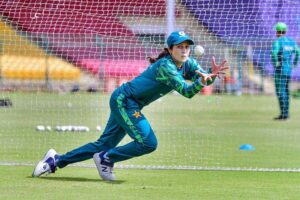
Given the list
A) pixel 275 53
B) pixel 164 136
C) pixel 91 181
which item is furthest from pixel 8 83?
pixel 91 181

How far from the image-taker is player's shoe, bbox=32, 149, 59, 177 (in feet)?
30.4

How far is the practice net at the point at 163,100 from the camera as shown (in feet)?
39.8

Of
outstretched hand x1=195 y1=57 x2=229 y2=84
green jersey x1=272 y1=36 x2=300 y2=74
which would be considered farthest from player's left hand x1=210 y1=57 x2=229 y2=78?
green jersey x1=272 y1=36 x2=300 y2=74

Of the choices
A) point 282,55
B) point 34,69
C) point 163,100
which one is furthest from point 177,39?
point 34,69

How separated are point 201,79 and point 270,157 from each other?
11.1ft

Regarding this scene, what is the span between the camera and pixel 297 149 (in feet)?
41.9

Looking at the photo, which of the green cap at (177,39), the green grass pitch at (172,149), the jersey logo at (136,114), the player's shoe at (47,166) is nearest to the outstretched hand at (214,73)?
the green cap at (177,39)

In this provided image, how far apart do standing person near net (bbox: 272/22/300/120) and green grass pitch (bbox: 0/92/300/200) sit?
1.69 ft

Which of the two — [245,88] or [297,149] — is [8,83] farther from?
[297,149]

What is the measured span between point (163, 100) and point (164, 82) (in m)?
13.0

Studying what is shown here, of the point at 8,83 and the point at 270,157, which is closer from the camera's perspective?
the point at 270,157

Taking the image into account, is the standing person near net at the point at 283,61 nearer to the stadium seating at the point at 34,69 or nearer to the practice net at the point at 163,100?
the practice net at the point at 163,100

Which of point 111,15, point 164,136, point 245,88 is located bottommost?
point 245,88

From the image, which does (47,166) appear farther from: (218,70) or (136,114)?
(218,70)
